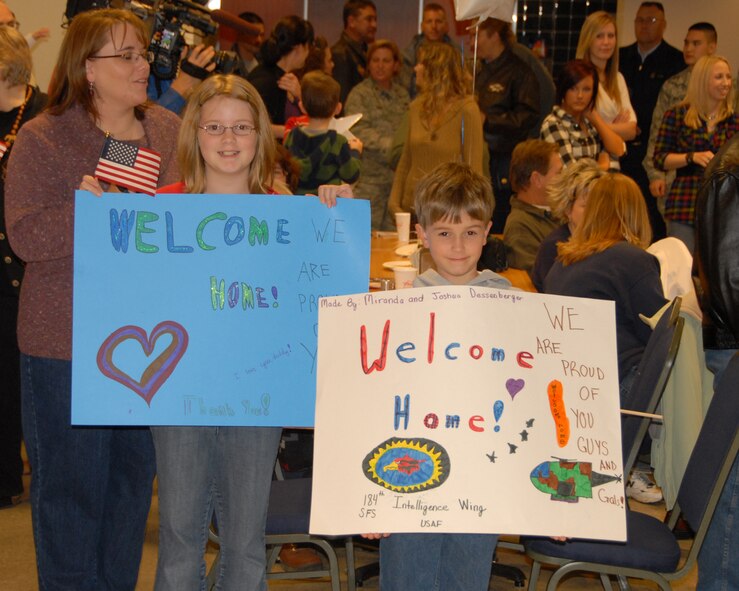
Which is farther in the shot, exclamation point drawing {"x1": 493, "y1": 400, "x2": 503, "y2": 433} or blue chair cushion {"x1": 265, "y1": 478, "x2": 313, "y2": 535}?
blue chair cushion {"x1": 265, "y1": 478, "x2": 313, "y2": 535}

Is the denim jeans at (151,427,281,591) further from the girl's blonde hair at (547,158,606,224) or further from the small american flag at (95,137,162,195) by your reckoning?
the girl's blonde hair at (547,158,606,224)

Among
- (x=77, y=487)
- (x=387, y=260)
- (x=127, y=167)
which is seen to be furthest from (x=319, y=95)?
(x=77, y=487)

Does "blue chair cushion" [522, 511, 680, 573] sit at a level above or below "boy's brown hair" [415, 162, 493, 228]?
below

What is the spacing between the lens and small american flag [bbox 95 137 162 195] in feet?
8.09

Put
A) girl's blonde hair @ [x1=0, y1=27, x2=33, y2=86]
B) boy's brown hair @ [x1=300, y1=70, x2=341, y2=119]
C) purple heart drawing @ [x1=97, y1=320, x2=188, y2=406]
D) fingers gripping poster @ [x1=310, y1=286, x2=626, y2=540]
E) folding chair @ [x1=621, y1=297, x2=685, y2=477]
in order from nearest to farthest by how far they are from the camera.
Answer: fingers gripping poster @ [x1=310, y1=286, x2=626, y2=540]
purple heart drawing @ [x1=97, y1=320, x2=188, y2=406]
folding chair @ [x1=621, y1=297, x2=685, y2=477]
girl's blonde hair @ [x1=0, y1=27, x2=33, y2=86]
boy's brown hair @ [x1=300, y1=70, x2=341, y2=119]

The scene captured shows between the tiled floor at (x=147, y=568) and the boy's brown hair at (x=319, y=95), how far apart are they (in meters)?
2.51

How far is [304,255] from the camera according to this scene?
7.60ft

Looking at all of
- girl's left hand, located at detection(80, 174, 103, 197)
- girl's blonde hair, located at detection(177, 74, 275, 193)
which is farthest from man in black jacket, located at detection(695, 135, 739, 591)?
girl's left hand, located at detection(80, 174, 103, 197)

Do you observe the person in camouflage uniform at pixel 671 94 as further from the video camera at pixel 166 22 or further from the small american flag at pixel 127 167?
the small american flag at pixel 127 167

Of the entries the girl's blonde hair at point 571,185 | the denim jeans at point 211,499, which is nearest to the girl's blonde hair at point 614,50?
the girl's blonde hair at point 571,185

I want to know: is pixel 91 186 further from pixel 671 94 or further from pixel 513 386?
pixel 671 94

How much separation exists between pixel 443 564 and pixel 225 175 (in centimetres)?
112

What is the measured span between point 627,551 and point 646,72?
5.95 m

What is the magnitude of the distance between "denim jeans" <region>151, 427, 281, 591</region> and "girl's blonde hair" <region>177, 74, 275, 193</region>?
0.64m
